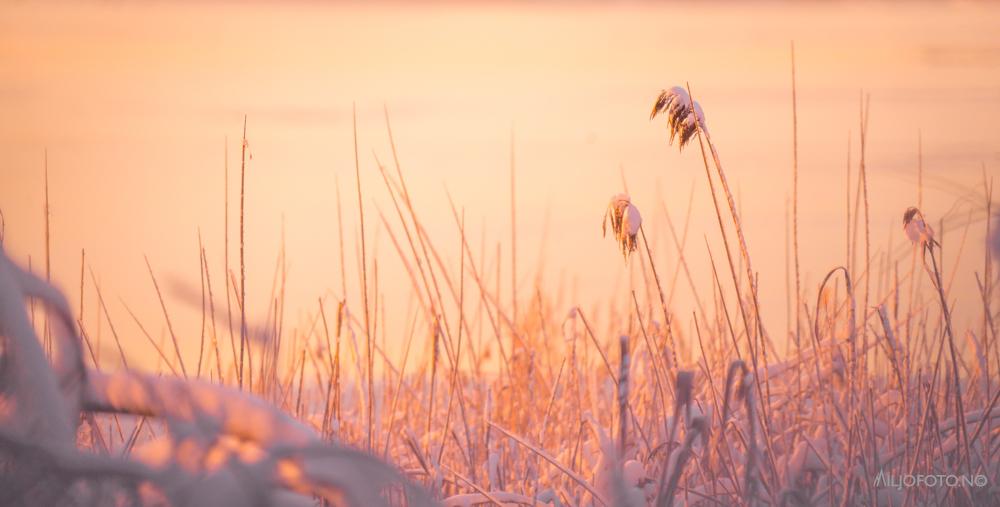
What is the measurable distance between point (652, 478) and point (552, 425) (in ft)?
1.90

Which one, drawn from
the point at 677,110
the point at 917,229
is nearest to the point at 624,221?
the point at 677,110

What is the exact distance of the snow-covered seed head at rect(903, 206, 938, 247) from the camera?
62.4 inches

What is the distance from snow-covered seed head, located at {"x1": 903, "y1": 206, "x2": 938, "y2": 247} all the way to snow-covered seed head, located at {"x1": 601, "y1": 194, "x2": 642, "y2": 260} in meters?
0.56

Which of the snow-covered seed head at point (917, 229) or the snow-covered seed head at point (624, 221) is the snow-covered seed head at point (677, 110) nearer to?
the snow-covered seed head at point (624, 221)

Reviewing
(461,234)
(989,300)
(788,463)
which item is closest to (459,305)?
(461,234)

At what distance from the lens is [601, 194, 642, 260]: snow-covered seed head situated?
1.29 m

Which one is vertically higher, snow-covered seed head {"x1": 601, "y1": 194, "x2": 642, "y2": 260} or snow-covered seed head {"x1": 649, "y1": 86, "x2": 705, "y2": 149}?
snow-covered seed head {"x1": 649, "y1": 86, "x2": 705, "y2": 149}

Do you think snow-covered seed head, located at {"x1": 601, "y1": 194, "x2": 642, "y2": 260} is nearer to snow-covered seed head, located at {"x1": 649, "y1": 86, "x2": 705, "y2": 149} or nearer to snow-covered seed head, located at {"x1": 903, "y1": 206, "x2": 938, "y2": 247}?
snow-covered seed head, located at {"x1": 649, "y1": 86, "x2": 705, "y2": 149}

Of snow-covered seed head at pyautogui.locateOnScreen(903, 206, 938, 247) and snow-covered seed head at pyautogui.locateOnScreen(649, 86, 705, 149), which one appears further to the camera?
snow-covered seed head at pyautogui.locateOnScreen(903, 206, 938, 247)

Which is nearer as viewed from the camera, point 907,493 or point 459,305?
point 907,493

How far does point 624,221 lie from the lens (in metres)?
1.29

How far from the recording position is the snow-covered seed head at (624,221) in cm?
129

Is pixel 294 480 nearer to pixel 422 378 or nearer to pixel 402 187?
pixel 402 187

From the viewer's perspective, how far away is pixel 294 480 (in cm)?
54
